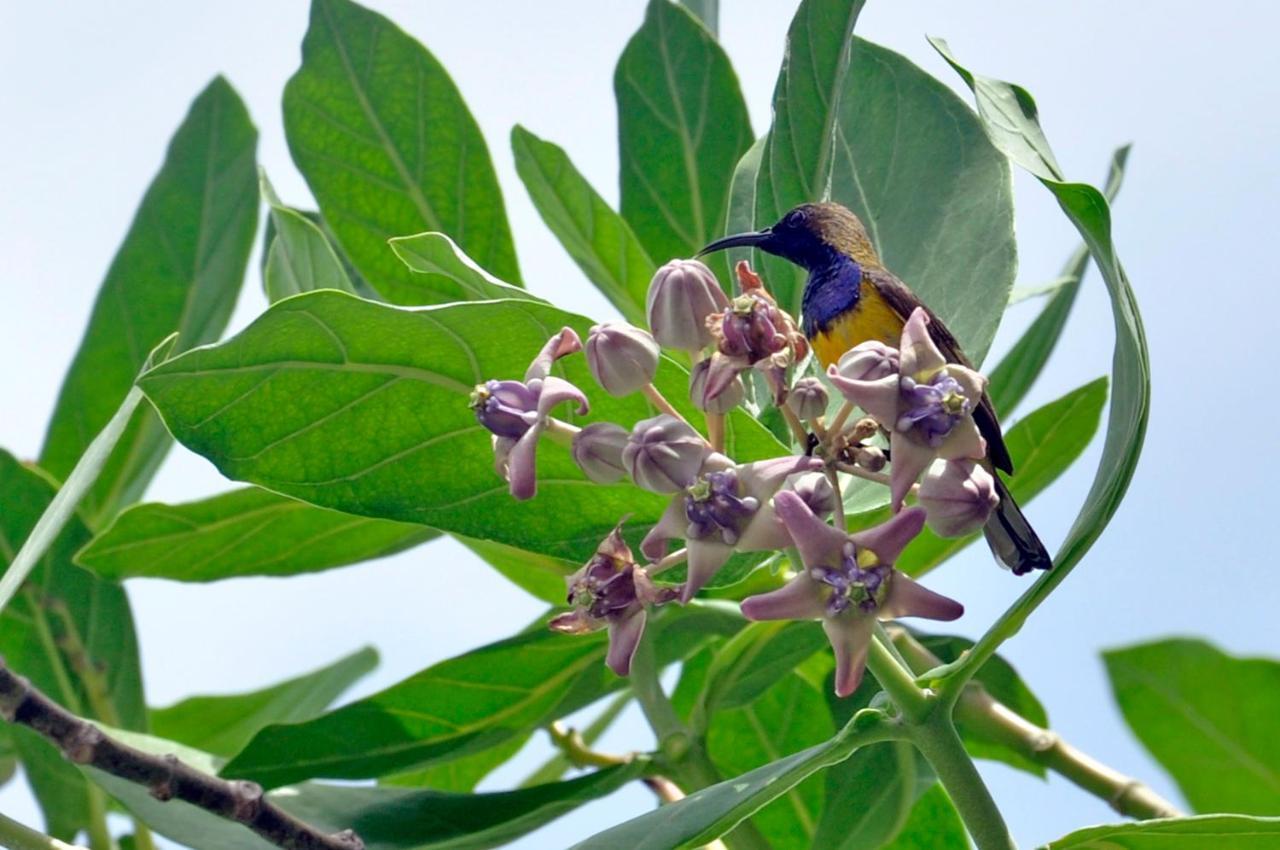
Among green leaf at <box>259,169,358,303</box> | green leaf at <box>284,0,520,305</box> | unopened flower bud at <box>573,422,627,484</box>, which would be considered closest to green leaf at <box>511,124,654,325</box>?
green leaf at <box>284,0,520,305</box>

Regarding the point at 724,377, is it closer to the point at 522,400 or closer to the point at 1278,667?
the point at 522,400

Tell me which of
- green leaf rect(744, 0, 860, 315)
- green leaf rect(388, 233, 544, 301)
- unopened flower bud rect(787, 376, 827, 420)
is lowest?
unopened flower bud rect(787, 376, 827, 420)

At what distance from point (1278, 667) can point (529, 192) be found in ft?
5.04

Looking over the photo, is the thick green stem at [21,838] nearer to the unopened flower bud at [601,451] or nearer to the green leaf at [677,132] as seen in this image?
the unopened flower bud at [601,451]

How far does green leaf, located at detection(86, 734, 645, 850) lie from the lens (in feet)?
6.64

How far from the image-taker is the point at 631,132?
2.86 m

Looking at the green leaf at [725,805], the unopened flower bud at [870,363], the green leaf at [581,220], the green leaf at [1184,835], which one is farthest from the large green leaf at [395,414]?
the green leaf at [581,220]

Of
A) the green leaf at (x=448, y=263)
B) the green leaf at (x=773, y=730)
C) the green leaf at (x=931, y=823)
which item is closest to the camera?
the green leaf at (x=448, y=263)

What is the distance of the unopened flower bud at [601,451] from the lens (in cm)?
151

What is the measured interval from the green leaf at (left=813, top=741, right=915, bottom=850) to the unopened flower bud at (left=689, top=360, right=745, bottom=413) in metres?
0.89

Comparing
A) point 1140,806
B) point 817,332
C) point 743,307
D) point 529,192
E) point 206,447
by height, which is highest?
point 529,192

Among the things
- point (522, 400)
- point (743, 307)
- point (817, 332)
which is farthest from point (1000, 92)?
point (817, 332)

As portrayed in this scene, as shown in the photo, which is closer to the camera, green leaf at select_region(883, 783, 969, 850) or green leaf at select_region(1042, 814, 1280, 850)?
green leaf at select_region(1042, 814, 1280, 850)

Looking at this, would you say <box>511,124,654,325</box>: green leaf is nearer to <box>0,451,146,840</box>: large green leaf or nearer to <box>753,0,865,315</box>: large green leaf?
<box>753,0,865,315</box>: large green leaf
